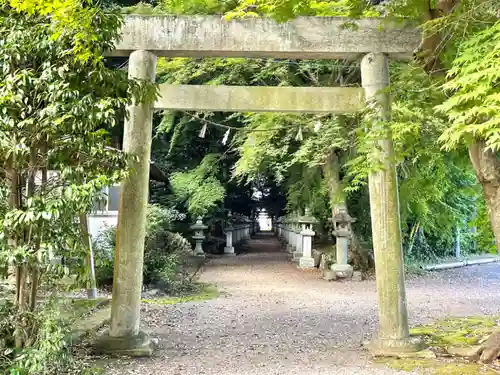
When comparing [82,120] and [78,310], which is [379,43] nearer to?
[82,120]

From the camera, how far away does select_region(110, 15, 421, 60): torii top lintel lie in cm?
518

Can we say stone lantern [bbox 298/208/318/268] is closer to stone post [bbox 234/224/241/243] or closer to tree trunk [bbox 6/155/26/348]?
stone post [bbox 234/224/241/243]

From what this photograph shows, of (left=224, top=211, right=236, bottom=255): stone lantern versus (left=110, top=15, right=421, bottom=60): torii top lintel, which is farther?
(left=224, top=211, right=236, bottom=255): stone lantern

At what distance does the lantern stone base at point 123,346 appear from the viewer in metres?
5.00

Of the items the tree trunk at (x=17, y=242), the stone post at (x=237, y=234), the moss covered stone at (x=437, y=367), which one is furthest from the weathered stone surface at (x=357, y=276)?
the tree trunk at (x=17, y=242)

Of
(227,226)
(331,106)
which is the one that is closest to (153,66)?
(331,106)

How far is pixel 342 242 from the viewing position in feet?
42.0

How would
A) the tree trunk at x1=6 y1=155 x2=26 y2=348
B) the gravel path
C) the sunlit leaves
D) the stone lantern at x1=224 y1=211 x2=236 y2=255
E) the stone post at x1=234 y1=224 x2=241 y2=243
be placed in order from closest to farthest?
the sunlit leaves
the tree trunk at x1=6 y1=155 x2=26 y2=348
the gravel path
the stone lantern at x1=224 y1=211 x2=236 y2=255
the stone post at x1=234 y1=224 x2=241 y2=243

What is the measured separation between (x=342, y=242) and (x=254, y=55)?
8.47 meters

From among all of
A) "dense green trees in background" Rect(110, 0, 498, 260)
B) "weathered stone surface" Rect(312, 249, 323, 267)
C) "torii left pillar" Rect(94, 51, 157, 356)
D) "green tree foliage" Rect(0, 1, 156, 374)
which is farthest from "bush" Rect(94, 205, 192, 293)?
"weathered stone surface" Rect(312, 249, 323, 267)

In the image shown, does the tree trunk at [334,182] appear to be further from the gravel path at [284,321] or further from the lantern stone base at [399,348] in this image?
the lantern stone base at [399,348]

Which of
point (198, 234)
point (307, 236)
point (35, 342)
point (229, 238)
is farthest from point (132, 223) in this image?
point (229, 238)

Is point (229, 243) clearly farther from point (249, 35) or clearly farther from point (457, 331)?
point (249, 35)

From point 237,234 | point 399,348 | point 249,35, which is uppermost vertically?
point 249,35
